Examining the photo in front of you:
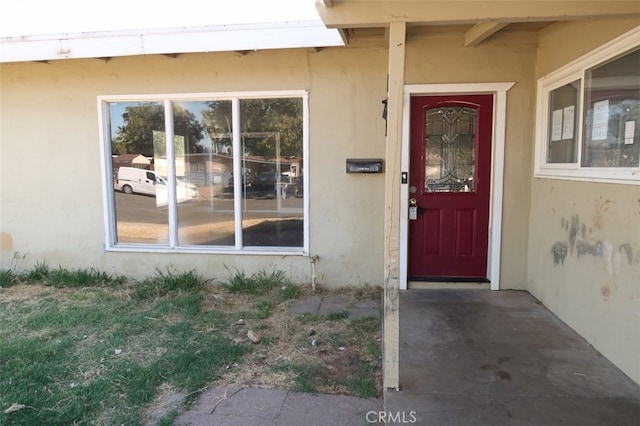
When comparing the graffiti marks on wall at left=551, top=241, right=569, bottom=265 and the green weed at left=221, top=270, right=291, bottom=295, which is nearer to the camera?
the graffiti marks on wall at left=551, top=241, right=569, bottom=265

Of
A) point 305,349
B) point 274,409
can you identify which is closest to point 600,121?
point 305,349

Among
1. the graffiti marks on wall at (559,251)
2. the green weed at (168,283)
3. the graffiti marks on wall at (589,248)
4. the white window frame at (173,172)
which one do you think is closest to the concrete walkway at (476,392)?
the graffiti marks on wall at (559,251)

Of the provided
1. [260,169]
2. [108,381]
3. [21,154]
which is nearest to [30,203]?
[21,154]

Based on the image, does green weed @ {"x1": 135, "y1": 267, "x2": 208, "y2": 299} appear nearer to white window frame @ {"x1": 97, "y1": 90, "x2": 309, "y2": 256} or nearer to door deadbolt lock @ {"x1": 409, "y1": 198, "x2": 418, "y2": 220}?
white window frame @ {"x1": 97, "y1": 90, "x2": 309, "y2": 256}

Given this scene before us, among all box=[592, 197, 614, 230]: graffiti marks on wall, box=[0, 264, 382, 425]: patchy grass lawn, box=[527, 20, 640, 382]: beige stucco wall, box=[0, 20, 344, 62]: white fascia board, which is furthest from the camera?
box=[0, 20, 344, 62]: white fascia board

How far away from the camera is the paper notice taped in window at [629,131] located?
9.81 feet

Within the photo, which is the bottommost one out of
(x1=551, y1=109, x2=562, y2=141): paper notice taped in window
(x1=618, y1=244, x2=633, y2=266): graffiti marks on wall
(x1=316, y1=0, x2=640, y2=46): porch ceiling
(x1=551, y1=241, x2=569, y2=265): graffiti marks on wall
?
(x1=551, y1=241, x2=569, y2=265): graffiti marks on wall

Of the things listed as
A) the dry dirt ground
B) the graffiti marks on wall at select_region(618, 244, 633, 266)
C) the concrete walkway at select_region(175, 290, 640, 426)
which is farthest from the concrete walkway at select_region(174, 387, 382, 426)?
the graffiti marks on wall at select_region(618, 244, 633, 266)

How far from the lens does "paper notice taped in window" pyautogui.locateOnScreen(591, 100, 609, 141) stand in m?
3.31

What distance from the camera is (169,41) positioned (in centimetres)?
→ 454

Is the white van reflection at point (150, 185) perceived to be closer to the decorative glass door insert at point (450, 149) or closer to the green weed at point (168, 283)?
the green weed at point (168, 283)

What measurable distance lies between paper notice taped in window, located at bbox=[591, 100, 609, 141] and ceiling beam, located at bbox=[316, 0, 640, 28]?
93 centimetres

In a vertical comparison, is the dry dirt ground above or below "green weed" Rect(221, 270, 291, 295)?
below

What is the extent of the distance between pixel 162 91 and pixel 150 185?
1181 millimetres
